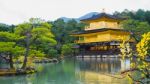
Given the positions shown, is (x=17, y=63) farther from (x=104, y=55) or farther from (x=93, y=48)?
(x=93, y=48)

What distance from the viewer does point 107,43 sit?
144 feet

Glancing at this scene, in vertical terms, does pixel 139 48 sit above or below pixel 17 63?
above

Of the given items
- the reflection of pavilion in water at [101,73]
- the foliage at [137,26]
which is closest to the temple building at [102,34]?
the foliage at [137,26]

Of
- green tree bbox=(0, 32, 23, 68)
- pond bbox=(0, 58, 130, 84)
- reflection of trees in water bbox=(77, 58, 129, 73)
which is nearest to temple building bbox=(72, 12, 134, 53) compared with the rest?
reflection of trees in water bbox=(77, 58, 129, 73)

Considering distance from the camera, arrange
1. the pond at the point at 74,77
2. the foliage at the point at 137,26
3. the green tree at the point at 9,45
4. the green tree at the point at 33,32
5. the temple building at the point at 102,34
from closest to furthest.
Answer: the pond at the point at 74,77 < the green tree at the point at 9,45 < the green tree at the point at 33,32 < the temple building at the point at 102,34 < the foliage at the point at 137,26

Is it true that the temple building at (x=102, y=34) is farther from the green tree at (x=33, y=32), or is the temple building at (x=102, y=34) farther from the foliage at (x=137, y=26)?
the green tree at (x=33, y=32)

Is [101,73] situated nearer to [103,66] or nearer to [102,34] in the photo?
[103,66]

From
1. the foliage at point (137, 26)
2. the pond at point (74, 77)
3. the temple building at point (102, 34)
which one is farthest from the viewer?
the foliage at point (137, 26)

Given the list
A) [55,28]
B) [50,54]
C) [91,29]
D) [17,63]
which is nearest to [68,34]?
[55,28]

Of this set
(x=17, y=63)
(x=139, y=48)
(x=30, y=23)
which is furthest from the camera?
(x=17, y=63)

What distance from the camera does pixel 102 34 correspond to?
45406mm

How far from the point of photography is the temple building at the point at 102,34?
44250 mm

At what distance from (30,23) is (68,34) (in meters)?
32.6

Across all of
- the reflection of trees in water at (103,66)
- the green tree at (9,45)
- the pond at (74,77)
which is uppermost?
the green tree at (9,45)
